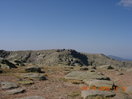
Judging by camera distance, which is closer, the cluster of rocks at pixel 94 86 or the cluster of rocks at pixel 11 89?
the cluster of rocks at pixel 94 86

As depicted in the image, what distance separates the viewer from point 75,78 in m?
34.8

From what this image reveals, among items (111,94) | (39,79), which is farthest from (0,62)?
(111,94)

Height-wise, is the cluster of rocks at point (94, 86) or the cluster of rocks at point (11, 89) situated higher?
the cluster of rocks at point (94, 86)

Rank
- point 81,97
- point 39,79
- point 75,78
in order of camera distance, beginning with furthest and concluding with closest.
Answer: point 75,78 < point 39,79 < point 81,97

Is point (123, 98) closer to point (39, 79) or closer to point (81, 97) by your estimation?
point (81, 97)

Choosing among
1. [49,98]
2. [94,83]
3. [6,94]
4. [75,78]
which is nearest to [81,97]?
[49,98]

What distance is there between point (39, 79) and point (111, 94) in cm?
1457

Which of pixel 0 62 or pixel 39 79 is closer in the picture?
pixel 39 79

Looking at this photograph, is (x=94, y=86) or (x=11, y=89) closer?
(x=11, y=89)

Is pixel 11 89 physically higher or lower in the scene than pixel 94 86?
lower

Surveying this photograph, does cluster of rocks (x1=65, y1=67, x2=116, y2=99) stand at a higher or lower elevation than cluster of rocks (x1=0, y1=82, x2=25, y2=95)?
higher

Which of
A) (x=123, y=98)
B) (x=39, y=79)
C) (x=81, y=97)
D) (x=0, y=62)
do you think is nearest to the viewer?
(x=123, y=98)

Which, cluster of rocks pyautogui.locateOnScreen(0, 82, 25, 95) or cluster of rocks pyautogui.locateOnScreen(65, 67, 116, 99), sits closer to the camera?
cluster of rocks pyautogui.locateOnScreen(65, 67, 116, 99)

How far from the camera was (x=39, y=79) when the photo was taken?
105 feet
